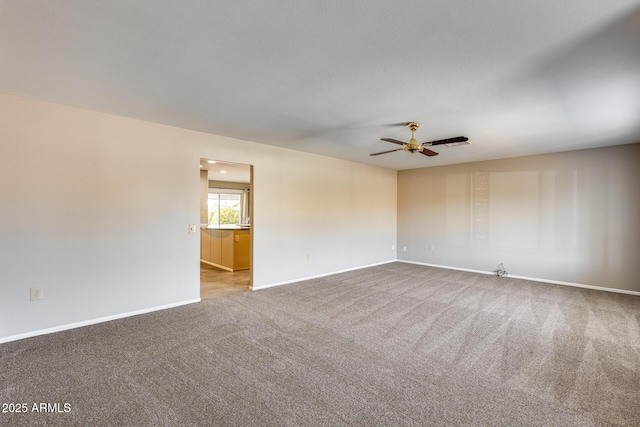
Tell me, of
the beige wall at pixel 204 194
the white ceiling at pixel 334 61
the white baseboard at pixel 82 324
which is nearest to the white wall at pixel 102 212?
the white baseboard at pixel 82 324

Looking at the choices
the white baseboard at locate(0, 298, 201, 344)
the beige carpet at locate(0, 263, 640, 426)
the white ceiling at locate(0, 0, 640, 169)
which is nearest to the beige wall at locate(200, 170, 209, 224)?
the white ceiling at locate(0, 0, 640, 169)

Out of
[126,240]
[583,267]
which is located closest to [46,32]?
[126,240]

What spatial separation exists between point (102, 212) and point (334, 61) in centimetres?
315

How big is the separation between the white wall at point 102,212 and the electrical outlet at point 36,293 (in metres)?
0.04

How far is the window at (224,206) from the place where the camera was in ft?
31.6

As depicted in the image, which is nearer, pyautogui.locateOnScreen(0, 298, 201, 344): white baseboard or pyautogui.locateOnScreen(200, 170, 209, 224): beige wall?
pyautogui.locateOnScreen(0, 298, 201, 344): white baseboard

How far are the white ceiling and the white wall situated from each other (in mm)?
349

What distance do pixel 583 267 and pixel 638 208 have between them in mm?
1223

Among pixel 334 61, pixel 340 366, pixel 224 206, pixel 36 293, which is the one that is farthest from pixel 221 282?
pixel 224 206

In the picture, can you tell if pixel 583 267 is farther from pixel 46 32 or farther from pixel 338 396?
pixel 46 32

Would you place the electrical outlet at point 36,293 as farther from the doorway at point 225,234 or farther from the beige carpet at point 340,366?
the doorway at point 225,234

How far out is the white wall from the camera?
2.88 meters

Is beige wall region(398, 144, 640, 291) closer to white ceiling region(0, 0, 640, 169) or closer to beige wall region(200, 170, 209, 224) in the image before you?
Result: white ceiling region(0, 0, 640, 169)

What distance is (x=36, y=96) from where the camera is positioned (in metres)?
2.86
